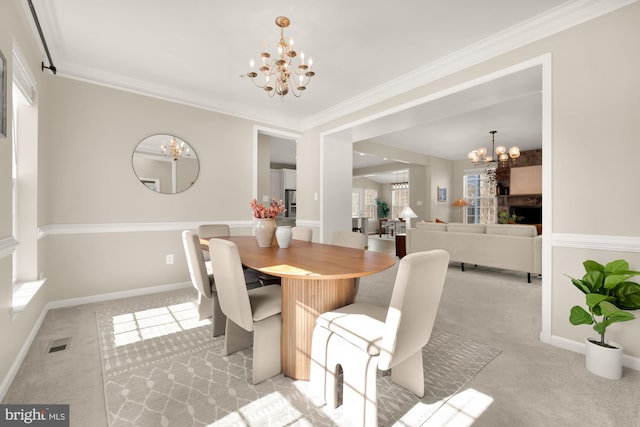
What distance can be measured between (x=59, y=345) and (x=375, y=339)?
2.41m

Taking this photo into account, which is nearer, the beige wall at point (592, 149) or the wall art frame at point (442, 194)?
the beige wall at point (592, 149)

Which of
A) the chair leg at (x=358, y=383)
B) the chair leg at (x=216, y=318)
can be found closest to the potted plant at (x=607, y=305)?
the chair leg at (x=358, y=383)

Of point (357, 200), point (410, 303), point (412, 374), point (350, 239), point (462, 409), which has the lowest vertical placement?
point (462, 409)

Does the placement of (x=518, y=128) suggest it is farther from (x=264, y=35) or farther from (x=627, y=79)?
(x=264, y=35)

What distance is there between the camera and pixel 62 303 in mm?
2967

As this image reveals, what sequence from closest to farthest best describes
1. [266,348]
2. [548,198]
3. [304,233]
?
1. [266,348]
2. [548,198]
3. [304,233]

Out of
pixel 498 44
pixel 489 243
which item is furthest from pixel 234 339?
pixel 489 243

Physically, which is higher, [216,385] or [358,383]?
[358,383]

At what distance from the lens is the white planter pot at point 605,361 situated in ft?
5.71

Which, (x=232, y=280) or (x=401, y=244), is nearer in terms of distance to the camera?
(x=232, y=280)

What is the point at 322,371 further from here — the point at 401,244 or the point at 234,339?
the point at 401,244

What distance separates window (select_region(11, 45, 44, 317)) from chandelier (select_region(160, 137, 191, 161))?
125 cm

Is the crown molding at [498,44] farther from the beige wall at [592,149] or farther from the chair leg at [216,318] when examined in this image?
the chair leg at [216,318]

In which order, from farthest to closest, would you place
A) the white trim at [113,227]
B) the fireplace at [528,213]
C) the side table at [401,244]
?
the fireplace at [528,213]
the side table at [401,244]
the white trim at [113,227]
